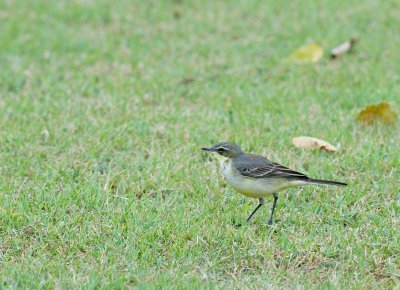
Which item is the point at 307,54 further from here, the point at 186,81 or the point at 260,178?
the point at 260,178

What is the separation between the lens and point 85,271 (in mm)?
5043

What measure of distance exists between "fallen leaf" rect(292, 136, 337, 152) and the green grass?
0.10 metres

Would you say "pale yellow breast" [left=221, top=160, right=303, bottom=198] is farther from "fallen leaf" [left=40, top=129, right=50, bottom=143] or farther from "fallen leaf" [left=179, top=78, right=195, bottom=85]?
"fallen leaf" [left=179, top=78, right=195, bottom=85]

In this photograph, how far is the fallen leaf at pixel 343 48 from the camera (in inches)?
383

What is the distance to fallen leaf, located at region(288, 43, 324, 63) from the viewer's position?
9.70 metres

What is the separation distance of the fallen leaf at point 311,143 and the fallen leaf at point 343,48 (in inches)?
105

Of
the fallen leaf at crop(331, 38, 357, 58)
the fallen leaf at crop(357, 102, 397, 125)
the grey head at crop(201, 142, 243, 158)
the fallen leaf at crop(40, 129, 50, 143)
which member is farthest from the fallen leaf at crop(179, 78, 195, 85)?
the grey head at crop(201, 142, 243, 158)

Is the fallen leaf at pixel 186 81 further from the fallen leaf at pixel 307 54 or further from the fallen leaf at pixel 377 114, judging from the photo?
the fallen leaf at pixel 377 114

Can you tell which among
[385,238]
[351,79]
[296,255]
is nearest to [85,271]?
[296,255]

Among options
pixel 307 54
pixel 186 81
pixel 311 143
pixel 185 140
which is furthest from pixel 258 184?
pixel 307 54

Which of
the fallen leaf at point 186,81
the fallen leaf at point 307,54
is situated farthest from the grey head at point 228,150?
Result: the fallen leaf at point 307,54

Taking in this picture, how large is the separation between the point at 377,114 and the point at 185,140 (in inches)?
76.5

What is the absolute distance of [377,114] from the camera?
25.5ft

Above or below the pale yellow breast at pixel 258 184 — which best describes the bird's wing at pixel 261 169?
above
